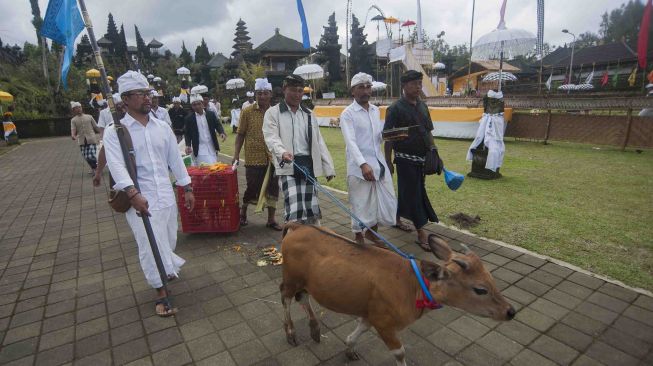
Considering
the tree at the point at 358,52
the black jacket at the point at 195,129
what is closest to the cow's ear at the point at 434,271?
the black jacket at the point at 195,129

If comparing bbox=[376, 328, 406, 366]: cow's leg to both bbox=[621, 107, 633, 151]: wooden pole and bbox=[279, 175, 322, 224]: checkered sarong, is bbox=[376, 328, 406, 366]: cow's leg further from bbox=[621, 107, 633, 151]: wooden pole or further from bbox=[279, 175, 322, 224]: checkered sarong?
bbox=[621, 107, 633, 151]: wooden pole

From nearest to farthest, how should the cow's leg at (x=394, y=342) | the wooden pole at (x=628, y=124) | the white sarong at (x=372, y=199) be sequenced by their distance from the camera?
the cow's leg at (x=394, y=342), the white sarong at (x=372, y=199), the wooden pole at (x=628, y=124)

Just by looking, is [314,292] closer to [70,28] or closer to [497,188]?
Answer: [70,28]

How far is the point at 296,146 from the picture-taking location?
13.6 feet

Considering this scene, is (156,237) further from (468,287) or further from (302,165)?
(468,287)

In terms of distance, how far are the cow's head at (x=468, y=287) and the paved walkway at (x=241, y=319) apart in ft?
2.85

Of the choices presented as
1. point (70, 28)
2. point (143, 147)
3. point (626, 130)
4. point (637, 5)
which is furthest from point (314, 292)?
point (626, 130)

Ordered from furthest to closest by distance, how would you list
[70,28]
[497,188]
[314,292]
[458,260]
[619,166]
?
[619,166] → [497,188] → [70,28] → [314,292] → [458,260]

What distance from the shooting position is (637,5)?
3.52 m

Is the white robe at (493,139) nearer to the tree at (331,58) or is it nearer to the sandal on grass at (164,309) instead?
the sandal on grass at (164,309)

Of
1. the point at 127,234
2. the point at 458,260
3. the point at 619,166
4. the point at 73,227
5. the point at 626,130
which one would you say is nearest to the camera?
the point at 458,260

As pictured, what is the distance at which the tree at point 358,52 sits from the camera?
41188 mm

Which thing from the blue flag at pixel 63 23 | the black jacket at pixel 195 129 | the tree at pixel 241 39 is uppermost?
the tree at pixel 241 39

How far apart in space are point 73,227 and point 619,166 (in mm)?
12425
